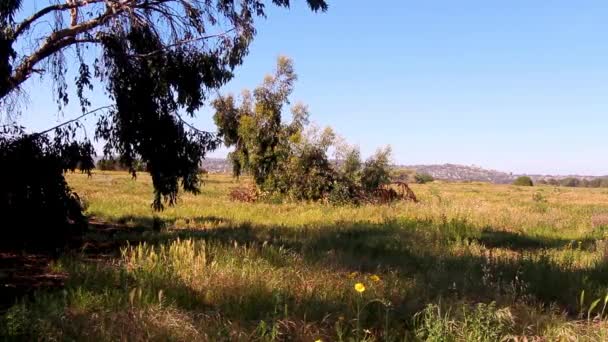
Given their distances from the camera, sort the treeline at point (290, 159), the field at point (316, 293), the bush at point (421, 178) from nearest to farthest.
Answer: the field at point (316, 293)
the treeline at point (290, 159)
the bush at point (421, 178)

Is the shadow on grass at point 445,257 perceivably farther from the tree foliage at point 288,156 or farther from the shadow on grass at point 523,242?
the tree foliage at point 288,156

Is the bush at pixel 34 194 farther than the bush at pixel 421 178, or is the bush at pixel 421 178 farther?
the bush at pixel 421 178

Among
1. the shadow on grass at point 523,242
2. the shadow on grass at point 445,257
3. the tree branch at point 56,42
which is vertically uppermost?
the tree branch at point 56,42

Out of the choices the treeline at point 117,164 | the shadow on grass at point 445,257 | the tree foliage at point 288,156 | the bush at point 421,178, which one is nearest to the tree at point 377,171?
the tree foliage at point 288,156

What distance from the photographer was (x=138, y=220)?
44.4 feet

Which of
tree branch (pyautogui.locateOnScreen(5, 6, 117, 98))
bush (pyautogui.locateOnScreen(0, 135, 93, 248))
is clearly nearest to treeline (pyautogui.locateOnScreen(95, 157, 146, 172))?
bush (pyautogui.locateOnScreen(0, 135, 93, 248))

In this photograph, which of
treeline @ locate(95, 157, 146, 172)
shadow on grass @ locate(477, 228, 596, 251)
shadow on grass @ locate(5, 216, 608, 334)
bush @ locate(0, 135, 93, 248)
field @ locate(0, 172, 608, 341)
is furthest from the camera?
shadow on grass @ locate(477, 228, 596, 251)

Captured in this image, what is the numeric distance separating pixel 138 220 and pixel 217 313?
9.50 meters

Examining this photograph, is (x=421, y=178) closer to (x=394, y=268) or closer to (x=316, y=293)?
(x=394, y=268)

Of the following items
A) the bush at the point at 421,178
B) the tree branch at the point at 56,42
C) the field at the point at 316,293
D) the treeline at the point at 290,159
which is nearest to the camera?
the field at the point at 316,293

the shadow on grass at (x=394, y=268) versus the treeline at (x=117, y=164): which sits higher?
the treeline at (x=117, y=164)

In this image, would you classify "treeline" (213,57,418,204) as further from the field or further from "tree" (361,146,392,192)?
the field

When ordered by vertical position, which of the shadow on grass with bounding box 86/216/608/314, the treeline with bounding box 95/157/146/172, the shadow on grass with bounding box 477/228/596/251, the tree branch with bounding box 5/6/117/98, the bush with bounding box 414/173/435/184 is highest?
the tree branch with bounding box 5/6/117/98

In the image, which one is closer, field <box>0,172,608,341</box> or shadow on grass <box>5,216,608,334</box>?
field <box>0,172,608,341</box>
